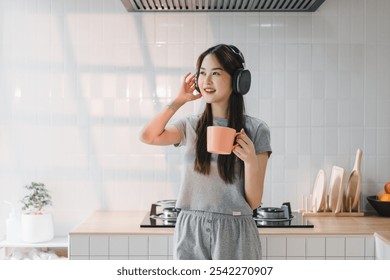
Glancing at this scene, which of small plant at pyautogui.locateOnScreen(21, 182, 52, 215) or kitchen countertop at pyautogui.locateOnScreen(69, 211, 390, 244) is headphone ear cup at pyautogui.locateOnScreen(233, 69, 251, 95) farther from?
small plant at pyautogui.locateOnScreen(21, 182, 52, 215)

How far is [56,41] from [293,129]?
1013 mm

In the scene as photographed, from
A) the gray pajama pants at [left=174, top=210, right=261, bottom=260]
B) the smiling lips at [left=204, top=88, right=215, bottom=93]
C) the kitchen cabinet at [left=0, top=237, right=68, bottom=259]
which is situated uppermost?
the smiling lips at [left=204, top=88, right=215, bottom=93]

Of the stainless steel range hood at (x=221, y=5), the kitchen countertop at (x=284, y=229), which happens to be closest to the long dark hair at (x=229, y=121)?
the kitchen countertop at (x=284, y=229)

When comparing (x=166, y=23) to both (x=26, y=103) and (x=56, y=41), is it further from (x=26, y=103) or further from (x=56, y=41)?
(x=26, y=103)

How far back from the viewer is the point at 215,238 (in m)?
1.51

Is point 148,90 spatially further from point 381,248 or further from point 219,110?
point 381,248

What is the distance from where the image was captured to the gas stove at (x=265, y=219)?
211cm

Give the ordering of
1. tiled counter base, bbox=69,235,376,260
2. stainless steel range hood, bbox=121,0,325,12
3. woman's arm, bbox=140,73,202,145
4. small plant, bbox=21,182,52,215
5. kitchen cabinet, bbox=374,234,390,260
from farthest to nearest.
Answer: small plant, bbox=21,182,52,215, stainless steel range hood, bbox=121,0,325,12, tiled counter base, bbox=69,235,376,260, kitchen cabinet, bbox=374,234,390,260, woman's arm, bbox=140,73,202,145

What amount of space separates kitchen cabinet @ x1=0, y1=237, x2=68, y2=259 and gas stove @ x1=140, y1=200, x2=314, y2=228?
0.38m

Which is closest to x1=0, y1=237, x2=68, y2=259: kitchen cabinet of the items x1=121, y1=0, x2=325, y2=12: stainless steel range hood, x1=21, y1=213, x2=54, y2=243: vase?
x1=21, y1=213, x2=54, y2=243: vase

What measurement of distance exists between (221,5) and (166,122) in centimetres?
95

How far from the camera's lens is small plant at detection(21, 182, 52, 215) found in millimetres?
2391

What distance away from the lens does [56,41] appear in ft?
8.05
